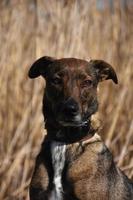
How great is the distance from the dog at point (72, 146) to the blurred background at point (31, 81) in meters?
1.67

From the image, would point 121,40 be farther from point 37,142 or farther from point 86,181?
point 86,181

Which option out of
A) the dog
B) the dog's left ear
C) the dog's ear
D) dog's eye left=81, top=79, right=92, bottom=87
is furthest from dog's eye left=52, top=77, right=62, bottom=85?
the dog's left ear

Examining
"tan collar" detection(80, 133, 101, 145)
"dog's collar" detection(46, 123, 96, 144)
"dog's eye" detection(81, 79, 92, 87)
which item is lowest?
"tan collar" detection(80, 133, 101, 145)

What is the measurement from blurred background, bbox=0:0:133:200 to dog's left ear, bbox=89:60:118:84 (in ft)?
5.05

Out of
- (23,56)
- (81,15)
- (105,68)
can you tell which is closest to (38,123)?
(23,56)

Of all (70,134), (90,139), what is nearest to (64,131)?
(70,134)

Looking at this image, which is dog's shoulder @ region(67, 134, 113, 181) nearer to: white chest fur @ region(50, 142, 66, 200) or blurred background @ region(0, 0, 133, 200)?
white chest fur @ region(50, 142, 66, 200)

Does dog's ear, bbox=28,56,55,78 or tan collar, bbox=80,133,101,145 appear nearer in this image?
tan collar, bbox=80,133,101,145

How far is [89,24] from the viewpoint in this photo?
7016 millimetres

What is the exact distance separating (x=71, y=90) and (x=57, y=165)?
0.52m

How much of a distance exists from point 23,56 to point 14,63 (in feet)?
0.43

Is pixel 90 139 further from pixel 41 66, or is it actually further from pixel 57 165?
pixel 41 66

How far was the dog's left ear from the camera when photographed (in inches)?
195

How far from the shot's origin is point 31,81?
21.6 feet
